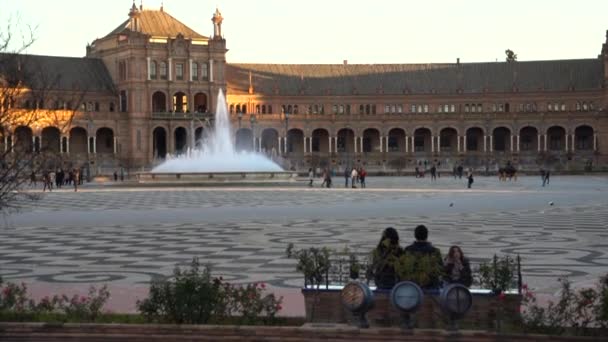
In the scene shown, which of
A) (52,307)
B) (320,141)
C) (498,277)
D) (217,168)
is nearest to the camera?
(498,277)

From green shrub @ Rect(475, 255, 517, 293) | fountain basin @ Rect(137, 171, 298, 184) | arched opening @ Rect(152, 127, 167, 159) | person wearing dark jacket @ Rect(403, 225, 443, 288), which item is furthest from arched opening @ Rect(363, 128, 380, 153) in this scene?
green shrub @ Rect(475, 255, 517, 293)

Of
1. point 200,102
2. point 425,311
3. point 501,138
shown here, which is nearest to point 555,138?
point 501,138

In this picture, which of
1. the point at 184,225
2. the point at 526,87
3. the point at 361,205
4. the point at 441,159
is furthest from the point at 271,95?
the point at 184,225

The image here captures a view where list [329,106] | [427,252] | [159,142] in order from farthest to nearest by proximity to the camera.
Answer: [329,106], [159,142], [427,252]

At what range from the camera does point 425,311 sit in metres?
11.6

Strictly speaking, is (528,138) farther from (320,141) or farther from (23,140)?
(23,140)

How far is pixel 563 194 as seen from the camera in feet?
174

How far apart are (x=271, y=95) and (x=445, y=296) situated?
125 m

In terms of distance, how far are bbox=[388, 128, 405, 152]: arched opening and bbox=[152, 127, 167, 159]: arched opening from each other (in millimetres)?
32689

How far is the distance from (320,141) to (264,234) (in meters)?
109

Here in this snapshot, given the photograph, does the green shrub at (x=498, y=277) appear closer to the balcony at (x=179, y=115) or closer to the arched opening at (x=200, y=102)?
the balcony at (x=179, y=115)

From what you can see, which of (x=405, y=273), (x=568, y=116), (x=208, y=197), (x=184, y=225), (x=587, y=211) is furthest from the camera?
(x=568, y=116)

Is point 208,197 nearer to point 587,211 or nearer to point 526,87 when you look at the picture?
point 587,211

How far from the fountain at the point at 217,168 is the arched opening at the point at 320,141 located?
4314cm
